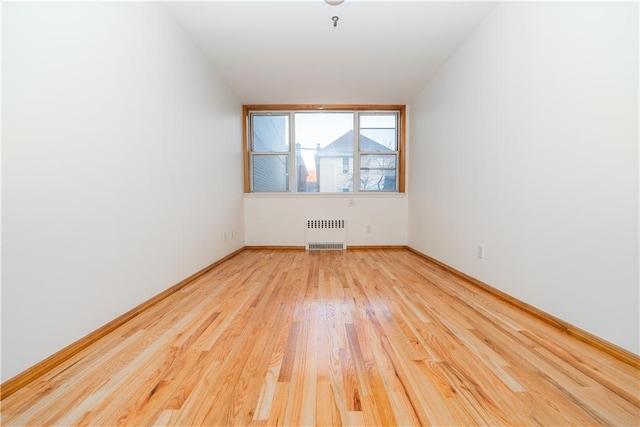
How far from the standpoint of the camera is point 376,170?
14.9 ft

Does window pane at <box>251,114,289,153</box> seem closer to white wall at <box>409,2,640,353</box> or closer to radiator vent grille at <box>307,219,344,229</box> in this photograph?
radiator vent grille at <box>307,219,344,229</box>

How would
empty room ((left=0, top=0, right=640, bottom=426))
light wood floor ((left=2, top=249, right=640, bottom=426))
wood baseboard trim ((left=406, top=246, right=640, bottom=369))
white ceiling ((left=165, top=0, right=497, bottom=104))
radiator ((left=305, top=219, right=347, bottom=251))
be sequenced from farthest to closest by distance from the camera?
radiator ((left=305, top=219, right=347, bottom=251)) → white ceiling ((left=165, top=0, right=497, bottom=104)) → wood baseboard trim ((left=406, top=246, right=640, bottom=369)) → empty room ((left=0, top=0, right=640, bottom=426)) → light wood floor ((left=2, top=249, right=640, bottom=426))

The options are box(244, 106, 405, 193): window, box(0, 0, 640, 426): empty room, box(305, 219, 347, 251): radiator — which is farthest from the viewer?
box(244, 106, 405, 193): window

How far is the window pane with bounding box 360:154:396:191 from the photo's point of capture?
4.52m

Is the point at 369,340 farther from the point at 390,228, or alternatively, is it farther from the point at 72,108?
the point at 390,228

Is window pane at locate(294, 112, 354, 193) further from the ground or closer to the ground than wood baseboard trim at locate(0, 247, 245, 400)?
further from the ground

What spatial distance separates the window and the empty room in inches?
50.2

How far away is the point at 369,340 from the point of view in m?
1.41

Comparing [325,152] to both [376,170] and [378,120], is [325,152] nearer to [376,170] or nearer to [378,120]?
[376,170]

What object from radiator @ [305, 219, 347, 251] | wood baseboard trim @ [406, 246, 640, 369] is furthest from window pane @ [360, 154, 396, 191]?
wood baseboard trim @ [406, 246, 640, 369]

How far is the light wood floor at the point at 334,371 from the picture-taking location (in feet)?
3.01

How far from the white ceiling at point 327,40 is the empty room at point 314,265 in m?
0.02

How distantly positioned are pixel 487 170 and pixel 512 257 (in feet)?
2.42

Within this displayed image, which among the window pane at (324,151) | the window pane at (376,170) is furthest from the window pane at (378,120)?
the window pane at (376,170)
